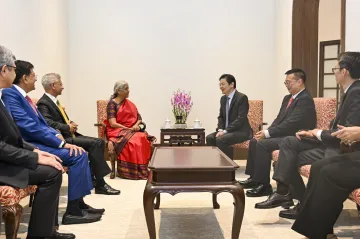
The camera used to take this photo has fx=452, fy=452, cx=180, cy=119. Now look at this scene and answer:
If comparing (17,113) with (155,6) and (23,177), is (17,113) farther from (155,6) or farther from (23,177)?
(155,6)

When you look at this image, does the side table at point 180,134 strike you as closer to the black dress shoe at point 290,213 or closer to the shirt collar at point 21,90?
the black dress shoe at point 290,213

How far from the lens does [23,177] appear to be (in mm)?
2988

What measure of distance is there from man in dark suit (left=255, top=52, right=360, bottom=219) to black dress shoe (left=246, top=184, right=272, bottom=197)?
21.6 inches

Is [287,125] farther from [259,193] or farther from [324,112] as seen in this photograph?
[259,193]

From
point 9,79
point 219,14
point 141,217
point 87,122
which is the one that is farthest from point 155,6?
point 9,79

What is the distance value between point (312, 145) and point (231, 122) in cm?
224

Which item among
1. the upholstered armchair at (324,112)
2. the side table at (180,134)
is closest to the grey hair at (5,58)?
the upholstered armchair at (324,112)

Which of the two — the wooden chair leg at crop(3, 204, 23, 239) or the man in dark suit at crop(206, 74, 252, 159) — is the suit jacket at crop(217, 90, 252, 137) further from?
the wooden chair leg at crop(3, 204, 23, 239)

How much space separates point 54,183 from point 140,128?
356cm

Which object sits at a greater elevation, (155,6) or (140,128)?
(155,6)

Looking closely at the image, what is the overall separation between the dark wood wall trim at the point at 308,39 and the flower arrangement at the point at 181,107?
1.90 meters

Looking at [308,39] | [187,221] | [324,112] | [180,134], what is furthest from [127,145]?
[308,39]

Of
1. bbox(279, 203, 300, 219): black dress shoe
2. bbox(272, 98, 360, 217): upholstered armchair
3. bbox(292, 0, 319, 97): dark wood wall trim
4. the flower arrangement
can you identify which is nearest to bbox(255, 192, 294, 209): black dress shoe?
bbox(279, 203, 300, 219): black dress shoe

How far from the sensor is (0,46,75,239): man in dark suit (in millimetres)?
2947
